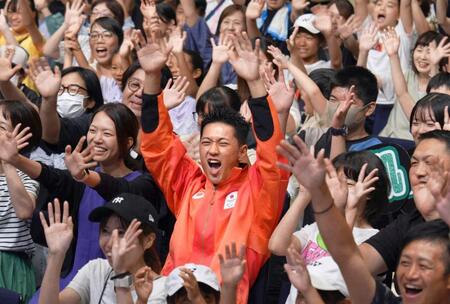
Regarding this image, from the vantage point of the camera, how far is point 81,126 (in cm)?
710

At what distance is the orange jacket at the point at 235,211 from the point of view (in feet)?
18.0

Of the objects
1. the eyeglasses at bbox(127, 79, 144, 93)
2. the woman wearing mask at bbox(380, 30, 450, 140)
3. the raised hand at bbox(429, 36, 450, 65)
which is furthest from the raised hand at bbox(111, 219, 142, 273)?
the raised hand at bbox(429, 36, 450, 65)

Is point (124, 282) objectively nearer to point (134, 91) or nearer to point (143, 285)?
point (143, 285)

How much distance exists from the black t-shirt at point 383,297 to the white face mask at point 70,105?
355 centimetres

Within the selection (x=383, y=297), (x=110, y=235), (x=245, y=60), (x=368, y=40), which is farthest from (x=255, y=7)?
(x=383, y=297)

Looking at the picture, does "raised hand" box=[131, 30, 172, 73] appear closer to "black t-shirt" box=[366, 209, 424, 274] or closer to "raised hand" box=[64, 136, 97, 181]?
"raised hand" box=[64, 136, 97, 181]

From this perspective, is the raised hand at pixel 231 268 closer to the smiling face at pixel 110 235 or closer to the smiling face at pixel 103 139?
the smiling face at pixel 110 235

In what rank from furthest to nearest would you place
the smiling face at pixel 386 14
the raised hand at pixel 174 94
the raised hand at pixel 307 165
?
the smiling face at pixel 386 14 → the raised hand at pixel 174 94 → the raised hand at pixel 307 165

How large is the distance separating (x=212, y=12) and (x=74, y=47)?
5.52 feet

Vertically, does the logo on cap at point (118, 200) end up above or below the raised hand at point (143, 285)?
above

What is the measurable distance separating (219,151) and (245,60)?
0.50 metres

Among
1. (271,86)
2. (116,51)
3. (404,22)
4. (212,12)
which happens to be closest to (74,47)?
(116,51)

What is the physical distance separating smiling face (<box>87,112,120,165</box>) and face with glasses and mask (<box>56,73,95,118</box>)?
112 centimetres

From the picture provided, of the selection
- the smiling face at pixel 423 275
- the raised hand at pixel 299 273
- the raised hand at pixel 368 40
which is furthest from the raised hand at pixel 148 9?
the smiling face at pixel 423 275
